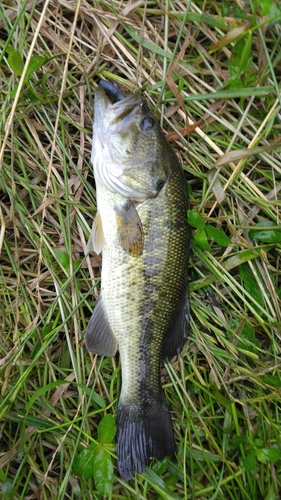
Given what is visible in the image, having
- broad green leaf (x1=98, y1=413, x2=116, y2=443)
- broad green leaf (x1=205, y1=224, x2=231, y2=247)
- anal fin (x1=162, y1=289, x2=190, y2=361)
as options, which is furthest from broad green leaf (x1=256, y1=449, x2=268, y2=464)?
broad green leaf (x1=205, y1=224, x2=231, y2=247)

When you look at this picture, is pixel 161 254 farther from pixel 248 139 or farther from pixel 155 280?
pixel 248 139

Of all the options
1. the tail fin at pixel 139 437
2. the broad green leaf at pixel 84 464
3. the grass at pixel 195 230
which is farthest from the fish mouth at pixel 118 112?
the broad green leaf at pixel 84 464

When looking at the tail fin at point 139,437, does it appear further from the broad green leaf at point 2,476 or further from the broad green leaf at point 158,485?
the broad green leaf at point 2,476

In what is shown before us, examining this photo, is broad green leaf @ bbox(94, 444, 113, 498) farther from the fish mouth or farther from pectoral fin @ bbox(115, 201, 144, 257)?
the fish mouth

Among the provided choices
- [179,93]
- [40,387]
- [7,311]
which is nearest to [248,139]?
[179,93]

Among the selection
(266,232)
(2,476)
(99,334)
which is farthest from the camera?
(266,232)

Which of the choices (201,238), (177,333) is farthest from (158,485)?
(201,238)

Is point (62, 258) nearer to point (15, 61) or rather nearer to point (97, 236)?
point (97, 236)
